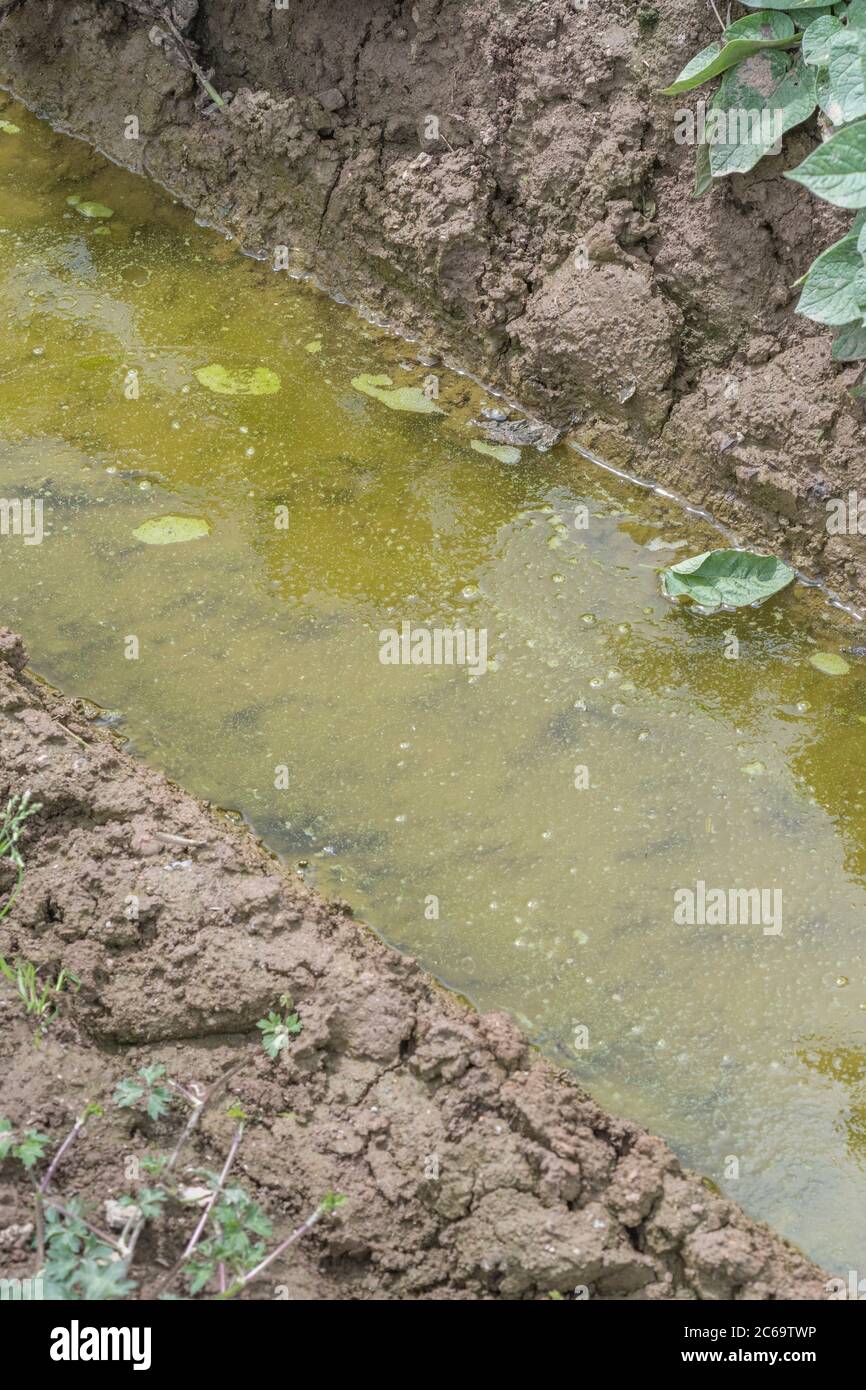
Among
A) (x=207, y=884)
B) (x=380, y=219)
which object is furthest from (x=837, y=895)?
(x=380, y=219)

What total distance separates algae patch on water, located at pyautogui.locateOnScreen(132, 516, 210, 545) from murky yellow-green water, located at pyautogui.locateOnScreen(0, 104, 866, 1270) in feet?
0.11

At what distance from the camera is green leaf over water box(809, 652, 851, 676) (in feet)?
12.1

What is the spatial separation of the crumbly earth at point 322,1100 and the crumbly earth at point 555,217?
196cm

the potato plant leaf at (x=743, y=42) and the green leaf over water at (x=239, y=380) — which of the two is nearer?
the potato plant leaf at (x=743, y=42)

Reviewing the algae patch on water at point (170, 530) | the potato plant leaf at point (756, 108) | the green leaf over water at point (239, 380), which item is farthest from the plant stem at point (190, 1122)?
the potato plant leaf at point (756, 108)

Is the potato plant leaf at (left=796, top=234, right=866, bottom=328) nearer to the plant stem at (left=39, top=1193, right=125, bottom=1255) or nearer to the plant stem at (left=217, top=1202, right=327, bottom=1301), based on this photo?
the plant stem at (left=217, top=1202, right=327, bottom=1301)

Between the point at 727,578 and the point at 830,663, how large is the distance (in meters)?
0.37

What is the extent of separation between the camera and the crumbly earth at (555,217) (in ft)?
12.8

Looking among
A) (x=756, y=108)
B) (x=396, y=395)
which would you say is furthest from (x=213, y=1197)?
(x=756, y=108)

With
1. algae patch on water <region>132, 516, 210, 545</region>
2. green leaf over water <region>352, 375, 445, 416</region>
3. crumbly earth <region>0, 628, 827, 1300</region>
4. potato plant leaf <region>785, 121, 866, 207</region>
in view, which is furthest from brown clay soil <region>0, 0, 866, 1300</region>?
algae patch on water <region>132, 516, 210, 545</region>

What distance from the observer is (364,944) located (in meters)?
2.91

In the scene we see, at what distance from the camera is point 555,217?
4.29 m

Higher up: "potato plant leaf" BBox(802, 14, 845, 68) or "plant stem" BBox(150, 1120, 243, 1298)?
→ "potato plant leaf" BBox(802, 14, 845, 68)

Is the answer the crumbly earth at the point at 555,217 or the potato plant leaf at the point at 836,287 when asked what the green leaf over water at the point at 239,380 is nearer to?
the crumbly earth at the point at 555,217
